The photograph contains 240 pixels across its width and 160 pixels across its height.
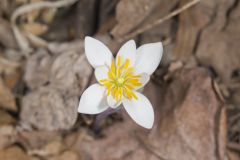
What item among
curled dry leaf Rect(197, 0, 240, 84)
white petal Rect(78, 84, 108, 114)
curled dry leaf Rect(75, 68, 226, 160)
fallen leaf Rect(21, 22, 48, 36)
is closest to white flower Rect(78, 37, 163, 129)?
white petal Rect(78, 84, 108, 114)

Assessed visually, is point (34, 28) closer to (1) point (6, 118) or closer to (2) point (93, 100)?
(1) point (6, 118)

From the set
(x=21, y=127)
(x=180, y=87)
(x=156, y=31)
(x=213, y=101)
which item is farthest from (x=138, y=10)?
(x=21, y=127)

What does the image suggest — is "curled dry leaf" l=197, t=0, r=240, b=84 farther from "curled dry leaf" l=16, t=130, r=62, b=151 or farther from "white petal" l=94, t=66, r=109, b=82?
"curled dry leaf" l=16, t=130, r=62, b=151

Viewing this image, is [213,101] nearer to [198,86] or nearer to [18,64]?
[198,86]

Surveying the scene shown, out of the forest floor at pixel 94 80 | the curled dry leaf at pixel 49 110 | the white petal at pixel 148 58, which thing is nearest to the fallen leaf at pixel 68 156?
the forest floor at pixel 94 80

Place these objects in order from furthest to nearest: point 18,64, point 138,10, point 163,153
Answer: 1. point 18,64
2. point 138,10
3. point 163,153

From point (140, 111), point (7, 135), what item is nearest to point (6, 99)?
point (7, 135)
